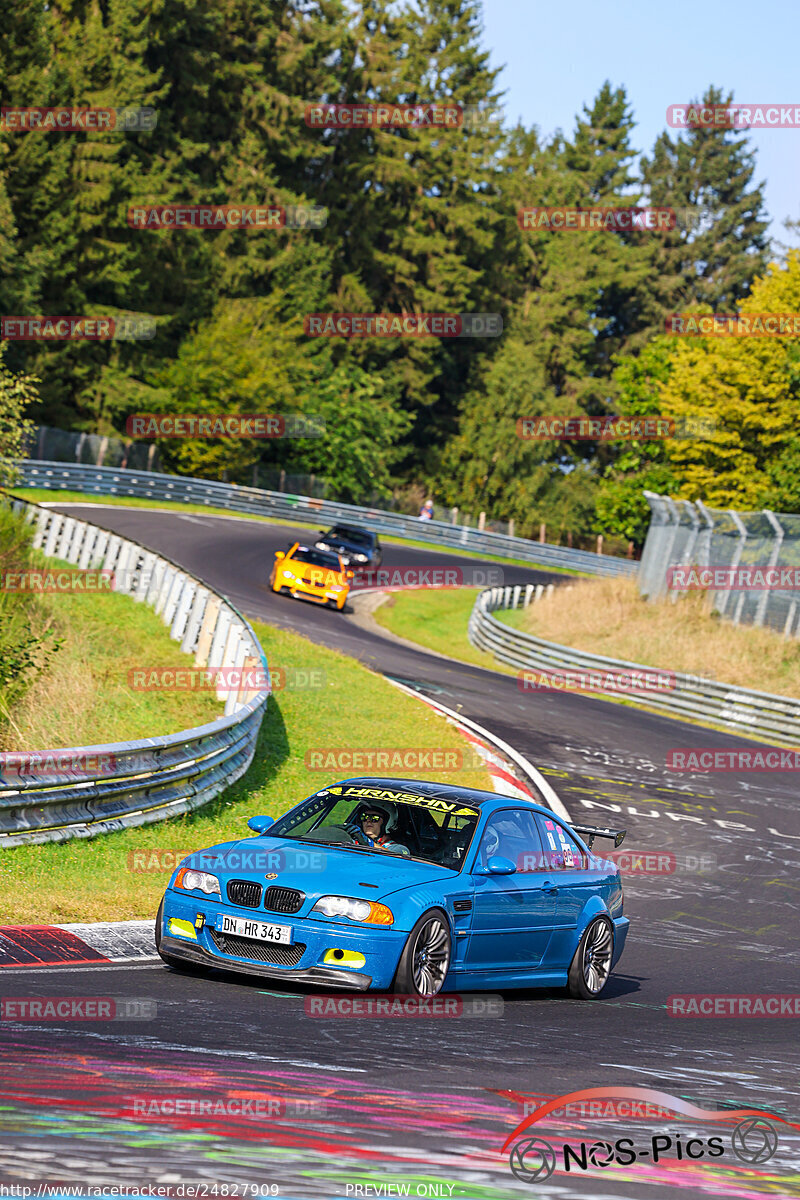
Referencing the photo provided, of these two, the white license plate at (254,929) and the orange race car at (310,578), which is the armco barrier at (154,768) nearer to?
the white license plate at (254,929)

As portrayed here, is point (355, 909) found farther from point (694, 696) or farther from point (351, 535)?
point (351, 535)

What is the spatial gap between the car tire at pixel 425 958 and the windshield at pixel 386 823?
633 mm

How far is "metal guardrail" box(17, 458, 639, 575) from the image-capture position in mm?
45812

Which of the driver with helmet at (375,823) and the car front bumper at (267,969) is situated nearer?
the car front bumper at (267,969)

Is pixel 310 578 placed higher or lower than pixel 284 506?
lower

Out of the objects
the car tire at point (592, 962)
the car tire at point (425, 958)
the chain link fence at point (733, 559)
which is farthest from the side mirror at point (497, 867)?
the chain link fence at point (733, 559)

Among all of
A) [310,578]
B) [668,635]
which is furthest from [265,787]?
[668,635]

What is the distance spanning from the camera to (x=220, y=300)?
67.0 metres

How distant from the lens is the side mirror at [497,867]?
28.0 ft

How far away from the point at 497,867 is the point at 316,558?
2537cm

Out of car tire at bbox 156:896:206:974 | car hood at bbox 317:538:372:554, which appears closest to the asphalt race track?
car tire at bbox 156:896:206:974

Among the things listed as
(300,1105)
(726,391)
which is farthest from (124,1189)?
(726,391)

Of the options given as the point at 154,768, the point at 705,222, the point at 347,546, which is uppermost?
the point at 705,222

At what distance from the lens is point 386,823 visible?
353 inches
